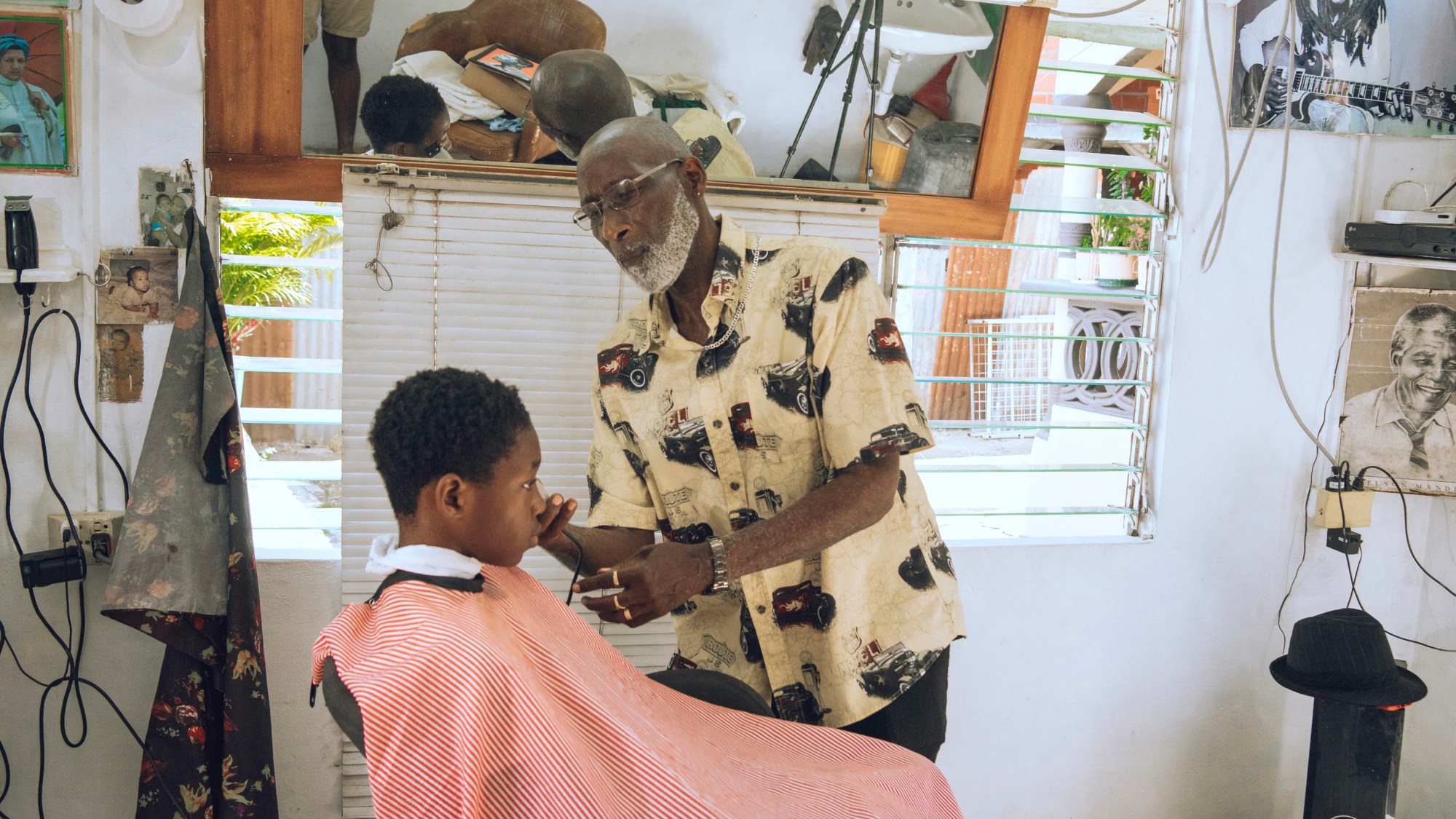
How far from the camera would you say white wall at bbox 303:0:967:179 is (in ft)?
6.82

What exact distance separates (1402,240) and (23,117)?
3085 millimetres

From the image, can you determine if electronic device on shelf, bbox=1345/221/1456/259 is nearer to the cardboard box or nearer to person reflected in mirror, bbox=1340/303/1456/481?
person reflected in mirror, bbox=1340/303/1456/481

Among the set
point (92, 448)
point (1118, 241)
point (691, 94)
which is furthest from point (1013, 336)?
point (92, 448)

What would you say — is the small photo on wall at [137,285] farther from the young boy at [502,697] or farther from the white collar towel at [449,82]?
the young boy at [502,697]

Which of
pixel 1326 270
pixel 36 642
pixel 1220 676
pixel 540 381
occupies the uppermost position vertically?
pixel 1326 270

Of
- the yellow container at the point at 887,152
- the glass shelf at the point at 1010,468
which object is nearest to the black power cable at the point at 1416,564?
the glass shelf at the point at 1010,468

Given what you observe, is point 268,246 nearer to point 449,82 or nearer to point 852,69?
point 449,82

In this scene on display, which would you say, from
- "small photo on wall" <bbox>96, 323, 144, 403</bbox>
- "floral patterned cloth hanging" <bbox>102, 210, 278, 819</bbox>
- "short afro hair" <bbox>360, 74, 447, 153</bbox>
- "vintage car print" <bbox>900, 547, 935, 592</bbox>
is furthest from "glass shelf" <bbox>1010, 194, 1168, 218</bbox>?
"small photo on wall" <bbox>96, 323, 144, 403</bbox>

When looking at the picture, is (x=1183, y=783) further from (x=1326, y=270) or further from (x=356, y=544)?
(x=356, y=544)

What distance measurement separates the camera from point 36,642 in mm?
2008

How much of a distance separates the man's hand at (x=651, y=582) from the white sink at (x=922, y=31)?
1331 mm

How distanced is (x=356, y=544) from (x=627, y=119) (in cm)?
109

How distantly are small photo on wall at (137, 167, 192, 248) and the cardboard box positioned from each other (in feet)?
1.94

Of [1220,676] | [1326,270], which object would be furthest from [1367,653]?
[1326,270]
